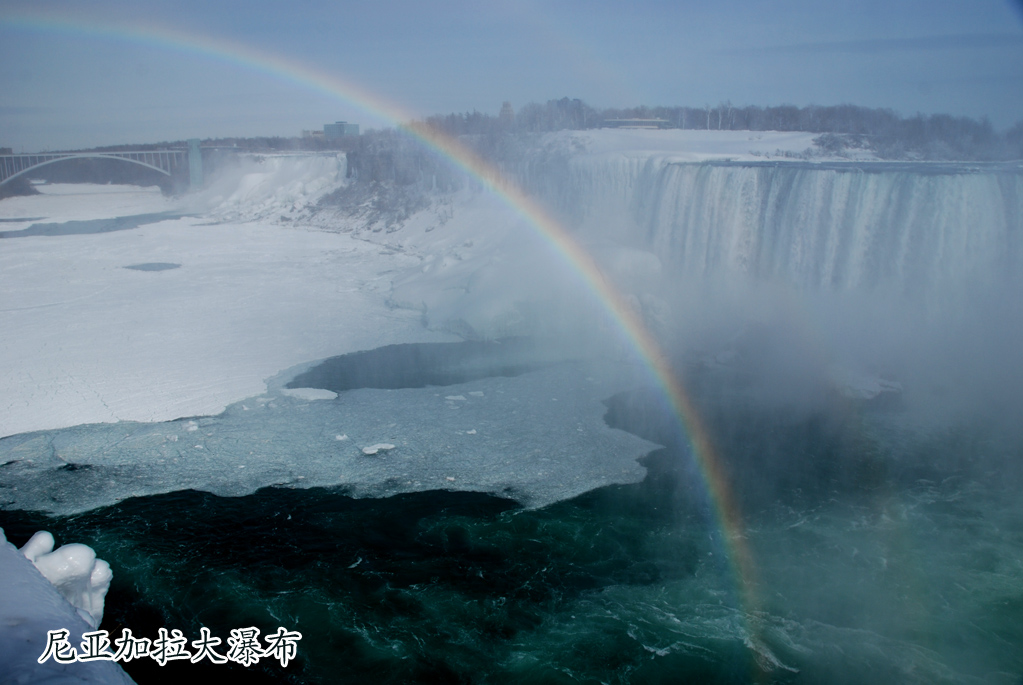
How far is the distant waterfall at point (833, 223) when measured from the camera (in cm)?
1243

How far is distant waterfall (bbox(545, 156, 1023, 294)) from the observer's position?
1243 centimetres

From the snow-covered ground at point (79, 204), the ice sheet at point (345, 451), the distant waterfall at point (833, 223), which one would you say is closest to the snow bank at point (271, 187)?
the snow-covered ground at point (79, 204)

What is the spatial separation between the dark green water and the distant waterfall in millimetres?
6035

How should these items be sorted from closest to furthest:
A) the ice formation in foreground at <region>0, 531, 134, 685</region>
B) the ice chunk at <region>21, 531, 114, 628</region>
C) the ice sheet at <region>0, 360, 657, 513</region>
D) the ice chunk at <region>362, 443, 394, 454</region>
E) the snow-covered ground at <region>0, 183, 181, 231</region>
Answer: the ice formation in foreground at <region>0, 531, 134, 685</region>, the ice chunk at <region>21, 531, 114, 628</region>, the ice sheet at <region>0, 360, 657, 513</region>, the ice chunk at <region>362, 443, 394, 454</region>, the snow-covered ground at <region>0, 183, 181, 231</region>

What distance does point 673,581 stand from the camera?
20.2 ft

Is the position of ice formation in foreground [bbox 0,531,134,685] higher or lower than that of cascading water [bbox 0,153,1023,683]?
higher

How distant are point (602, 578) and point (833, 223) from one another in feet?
36.6

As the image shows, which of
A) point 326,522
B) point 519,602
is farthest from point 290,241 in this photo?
point 519,602

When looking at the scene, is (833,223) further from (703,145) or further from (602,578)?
(703,145)

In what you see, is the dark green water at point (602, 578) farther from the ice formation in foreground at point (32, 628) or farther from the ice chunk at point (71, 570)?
the ice formation in foreground at point (32, 628)

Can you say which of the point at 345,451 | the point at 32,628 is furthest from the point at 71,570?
the point at 345,451

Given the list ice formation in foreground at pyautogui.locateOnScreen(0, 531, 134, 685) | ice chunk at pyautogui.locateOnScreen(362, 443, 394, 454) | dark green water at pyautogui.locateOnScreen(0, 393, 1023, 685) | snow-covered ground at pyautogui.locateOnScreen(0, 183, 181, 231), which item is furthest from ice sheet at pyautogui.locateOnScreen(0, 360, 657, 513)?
snow-covered ground at pyautogui.locateOnScreen(0, 183, 181, 231)

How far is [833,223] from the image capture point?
47.4ft

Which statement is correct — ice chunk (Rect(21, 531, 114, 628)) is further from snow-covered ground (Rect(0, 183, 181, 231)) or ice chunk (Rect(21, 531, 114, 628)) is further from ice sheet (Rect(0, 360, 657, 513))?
snow-covered ground (Rect(0, 183, 181, 231))
